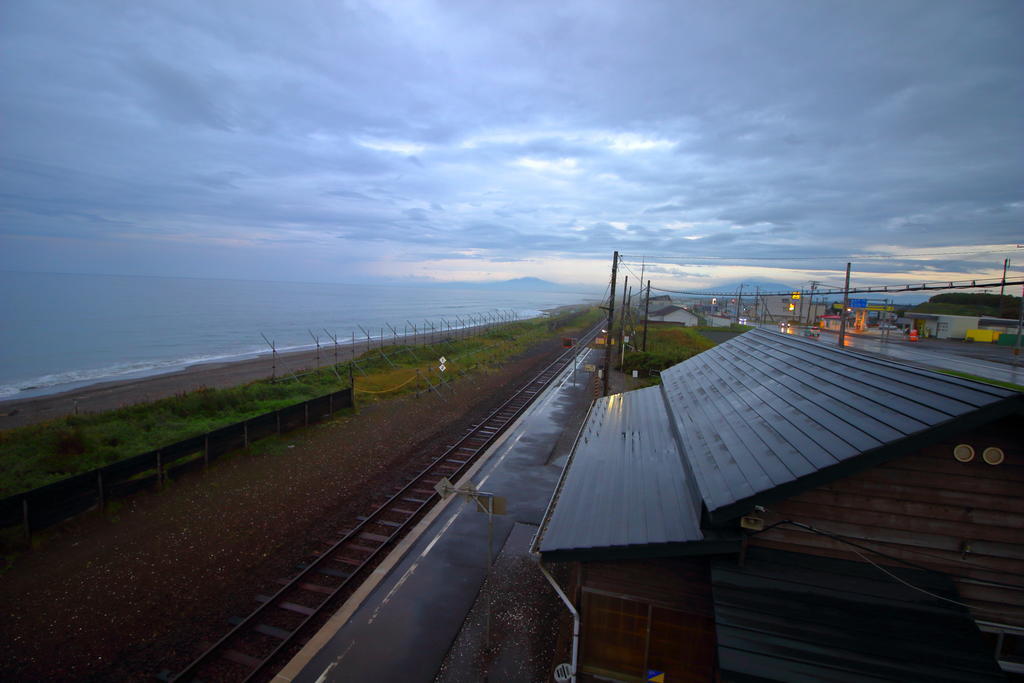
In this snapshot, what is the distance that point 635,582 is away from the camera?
231 inches

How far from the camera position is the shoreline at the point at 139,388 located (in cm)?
2683

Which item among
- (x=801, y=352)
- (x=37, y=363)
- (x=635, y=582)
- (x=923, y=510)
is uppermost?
(x=801, y=352)

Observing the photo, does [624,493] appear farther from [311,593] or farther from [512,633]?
[311,593]

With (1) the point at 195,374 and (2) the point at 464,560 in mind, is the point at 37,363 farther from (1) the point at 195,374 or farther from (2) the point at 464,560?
(2) the point at 464,560

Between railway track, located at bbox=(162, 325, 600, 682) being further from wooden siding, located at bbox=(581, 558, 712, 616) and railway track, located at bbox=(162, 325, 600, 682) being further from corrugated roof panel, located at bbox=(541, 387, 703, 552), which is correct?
wooden siding, located at bbox=(581, 558, 712, 616)

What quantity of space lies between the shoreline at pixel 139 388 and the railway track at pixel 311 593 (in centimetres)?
1894

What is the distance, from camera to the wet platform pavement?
6.92 meters

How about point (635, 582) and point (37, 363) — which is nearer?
point (635, 582)

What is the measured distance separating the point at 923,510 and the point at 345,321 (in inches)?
4134

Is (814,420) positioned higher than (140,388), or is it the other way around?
(814,420)

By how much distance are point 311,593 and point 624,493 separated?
6.58m

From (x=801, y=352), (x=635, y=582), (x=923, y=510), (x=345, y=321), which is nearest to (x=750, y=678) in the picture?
(x=635, y=582)

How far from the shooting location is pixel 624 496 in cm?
703

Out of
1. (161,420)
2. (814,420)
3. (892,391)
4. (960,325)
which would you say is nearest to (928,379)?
(892,391)
